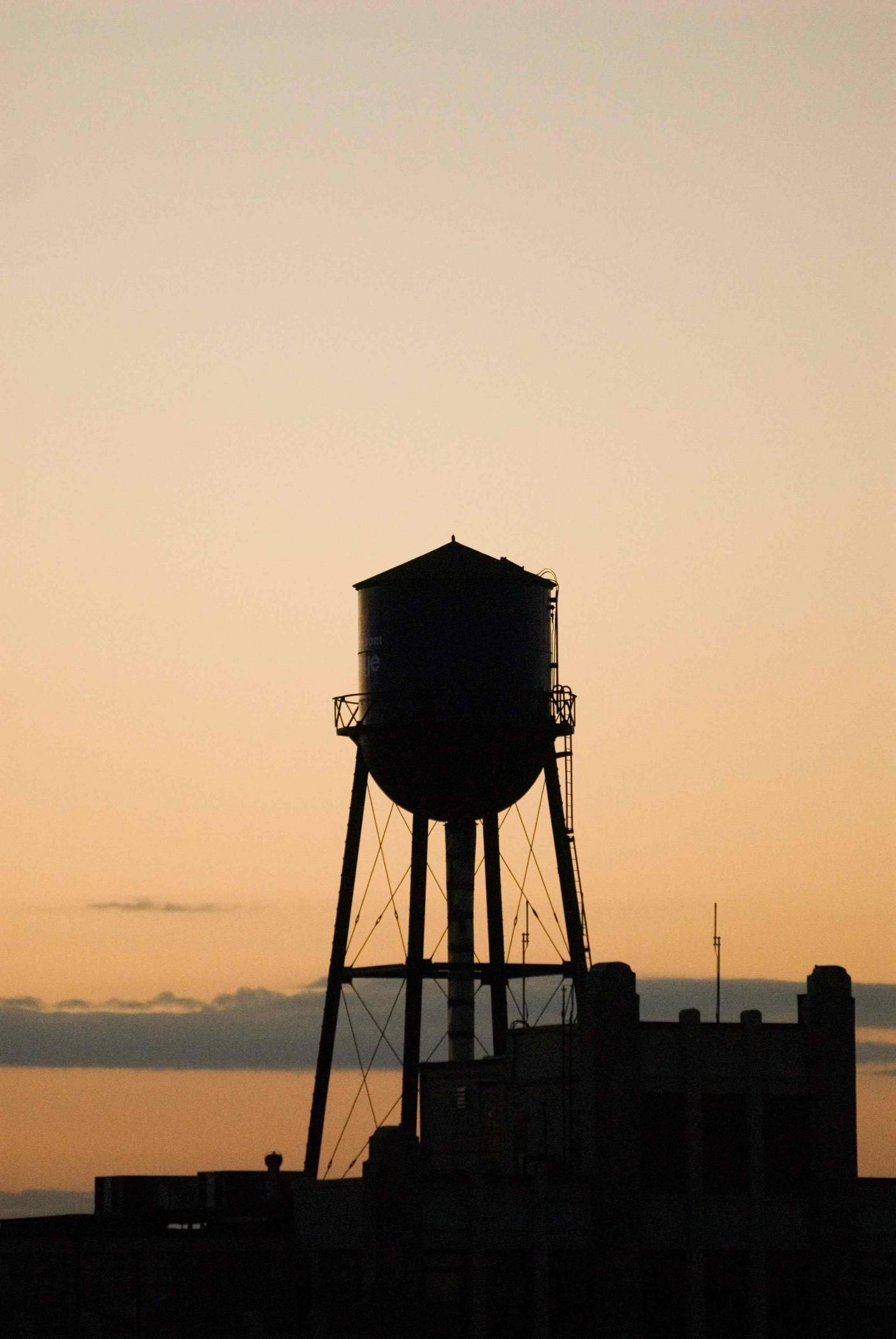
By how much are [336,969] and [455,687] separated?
7519 millimetres

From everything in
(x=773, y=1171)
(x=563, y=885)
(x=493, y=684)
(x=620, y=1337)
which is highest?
(x=493, y=684)

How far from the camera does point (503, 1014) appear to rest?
6138 cm

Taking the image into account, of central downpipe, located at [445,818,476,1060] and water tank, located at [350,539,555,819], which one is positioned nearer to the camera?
water tank, located at [350,539,555,819]

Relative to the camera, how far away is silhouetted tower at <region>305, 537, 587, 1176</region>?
5816 centimetres

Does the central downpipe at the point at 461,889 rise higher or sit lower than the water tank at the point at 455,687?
lower

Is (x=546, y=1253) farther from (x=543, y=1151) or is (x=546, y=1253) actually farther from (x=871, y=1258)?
(x=871, y=1258)

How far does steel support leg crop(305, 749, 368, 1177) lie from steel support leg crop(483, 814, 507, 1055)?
10.5 feet

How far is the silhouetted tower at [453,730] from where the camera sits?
58.2 metres

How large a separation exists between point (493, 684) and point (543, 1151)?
1103cm

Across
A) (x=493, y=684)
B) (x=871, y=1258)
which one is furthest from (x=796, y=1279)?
(x=493, y=684)

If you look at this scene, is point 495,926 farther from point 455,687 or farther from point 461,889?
point 455,687

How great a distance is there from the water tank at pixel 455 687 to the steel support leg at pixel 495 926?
1.14 m

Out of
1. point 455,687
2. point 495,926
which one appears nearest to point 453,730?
point 455,687

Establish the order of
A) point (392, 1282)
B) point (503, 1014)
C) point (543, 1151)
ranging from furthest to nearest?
point (503, 1014), point (543, 1151), point (392, 1282)
